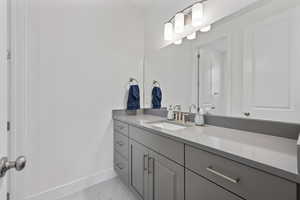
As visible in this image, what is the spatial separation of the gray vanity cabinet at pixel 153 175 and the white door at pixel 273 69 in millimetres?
742

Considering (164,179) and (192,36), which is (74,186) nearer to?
(164,179)

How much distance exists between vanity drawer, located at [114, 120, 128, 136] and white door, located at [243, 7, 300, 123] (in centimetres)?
124

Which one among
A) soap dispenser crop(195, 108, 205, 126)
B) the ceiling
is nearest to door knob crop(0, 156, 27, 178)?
soap dispenser crop(195, 108, 205, 126)

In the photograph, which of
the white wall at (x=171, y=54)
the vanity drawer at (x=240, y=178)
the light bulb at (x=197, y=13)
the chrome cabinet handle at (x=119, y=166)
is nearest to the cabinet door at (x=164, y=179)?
the vanity drawer at (x=240, y=178)

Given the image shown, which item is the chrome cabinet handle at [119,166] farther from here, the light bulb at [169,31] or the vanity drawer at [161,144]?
the light bulb at [169,31]

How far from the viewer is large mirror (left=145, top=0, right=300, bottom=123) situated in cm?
102

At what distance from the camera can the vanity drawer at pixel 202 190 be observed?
0.80 metres

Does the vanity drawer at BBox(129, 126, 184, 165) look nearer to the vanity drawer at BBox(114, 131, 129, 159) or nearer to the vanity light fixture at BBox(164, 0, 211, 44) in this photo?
the vanity drawer at BBox(114, 131, 129, 159)

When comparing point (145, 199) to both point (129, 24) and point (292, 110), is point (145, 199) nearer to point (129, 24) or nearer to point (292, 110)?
point (292, 110)

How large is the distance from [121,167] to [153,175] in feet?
2.53

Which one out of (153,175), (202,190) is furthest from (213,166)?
(153,175)

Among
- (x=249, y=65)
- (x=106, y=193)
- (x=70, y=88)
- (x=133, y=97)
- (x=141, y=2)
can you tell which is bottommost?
(x=106, y=193)

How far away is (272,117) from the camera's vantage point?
111 centimetres

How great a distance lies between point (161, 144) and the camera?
125cm
